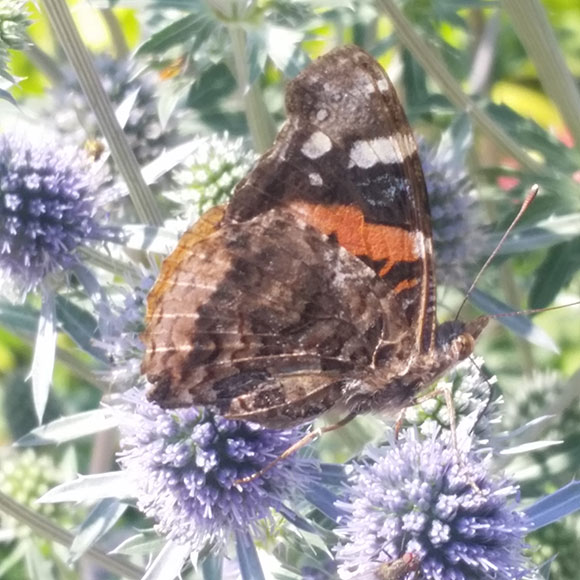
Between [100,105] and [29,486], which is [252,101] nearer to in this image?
[100,105]

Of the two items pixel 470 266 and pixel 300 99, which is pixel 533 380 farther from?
pixel 300 99

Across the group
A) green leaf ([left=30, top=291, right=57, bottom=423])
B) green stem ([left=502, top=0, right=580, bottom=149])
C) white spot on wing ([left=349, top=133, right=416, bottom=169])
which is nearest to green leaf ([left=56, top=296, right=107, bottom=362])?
green leaf ([left=30, top=291, right=57, bottom=423])

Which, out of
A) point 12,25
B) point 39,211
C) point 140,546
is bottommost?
point 140,546

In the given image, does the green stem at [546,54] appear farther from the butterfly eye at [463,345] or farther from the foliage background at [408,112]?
the butterfly eye at [463,345]

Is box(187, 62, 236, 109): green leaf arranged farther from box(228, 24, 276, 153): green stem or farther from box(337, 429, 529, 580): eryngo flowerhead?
box(337, 429, 529, 580): eryngo flowerhead

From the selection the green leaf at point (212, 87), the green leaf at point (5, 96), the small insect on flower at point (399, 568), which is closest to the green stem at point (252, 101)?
the green leaf at point (212, 87)

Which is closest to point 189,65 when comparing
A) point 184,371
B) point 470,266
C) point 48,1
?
point 48,1

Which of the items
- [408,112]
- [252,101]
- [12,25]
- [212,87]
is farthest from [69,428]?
[408,112]
